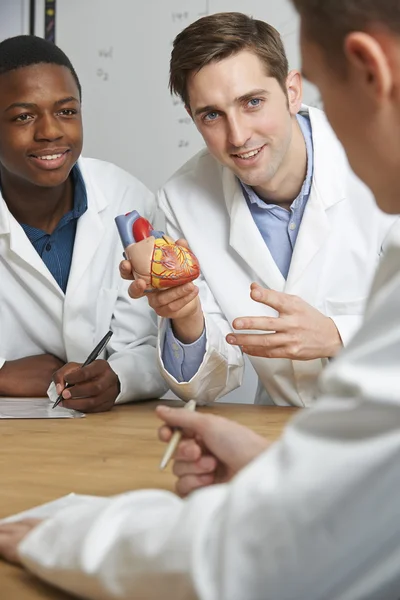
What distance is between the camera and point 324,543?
0.56 metres

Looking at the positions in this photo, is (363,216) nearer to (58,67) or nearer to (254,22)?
(254,22)

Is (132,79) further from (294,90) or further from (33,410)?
(33,410)

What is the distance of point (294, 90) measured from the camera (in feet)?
6.26

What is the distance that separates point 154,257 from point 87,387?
378 mm

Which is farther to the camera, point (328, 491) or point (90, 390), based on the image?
point (90, 390)

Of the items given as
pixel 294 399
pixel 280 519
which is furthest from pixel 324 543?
pixel 294 399

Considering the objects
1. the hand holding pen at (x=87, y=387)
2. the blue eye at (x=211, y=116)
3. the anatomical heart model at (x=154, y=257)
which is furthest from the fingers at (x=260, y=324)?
the blue eye at (x=211, y=116)

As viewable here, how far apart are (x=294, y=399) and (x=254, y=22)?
0.84 m

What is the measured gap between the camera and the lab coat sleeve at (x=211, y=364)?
1748mm

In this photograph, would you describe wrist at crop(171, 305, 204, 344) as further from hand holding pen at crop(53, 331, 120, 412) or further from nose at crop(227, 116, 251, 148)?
nose at crop(227, 116, 251, 148)

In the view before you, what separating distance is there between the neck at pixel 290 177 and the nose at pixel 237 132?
145 mm

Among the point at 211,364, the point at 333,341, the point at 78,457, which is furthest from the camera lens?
the point at 211,364

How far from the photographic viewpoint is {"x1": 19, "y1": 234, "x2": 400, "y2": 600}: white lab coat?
0.56 metres

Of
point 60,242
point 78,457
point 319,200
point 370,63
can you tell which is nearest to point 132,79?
point 60,242
